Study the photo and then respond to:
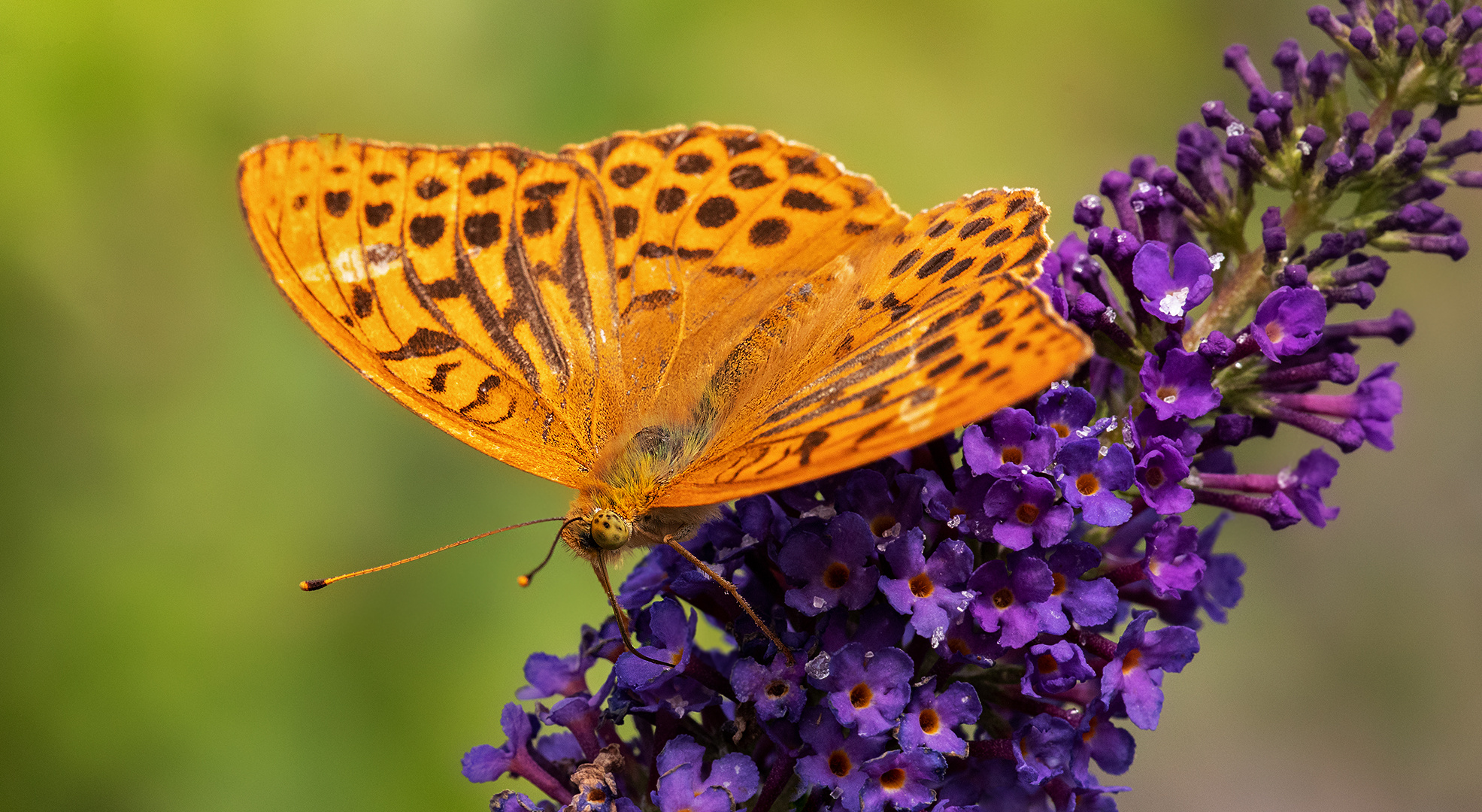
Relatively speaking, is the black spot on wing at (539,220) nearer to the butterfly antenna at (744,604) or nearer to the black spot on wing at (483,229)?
the black spot on wing at (483,229)

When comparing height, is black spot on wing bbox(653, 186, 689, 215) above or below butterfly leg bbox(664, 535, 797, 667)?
above

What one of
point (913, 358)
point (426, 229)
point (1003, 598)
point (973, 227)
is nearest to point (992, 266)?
point (973, 227)

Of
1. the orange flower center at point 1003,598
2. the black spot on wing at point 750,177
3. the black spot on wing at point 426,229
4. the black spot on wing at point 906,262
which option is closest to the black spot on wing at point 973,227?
the black spot on wing at point 906,262

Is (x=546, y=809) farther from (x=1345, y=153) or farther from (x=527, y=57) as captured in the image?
(x=527, y=57)

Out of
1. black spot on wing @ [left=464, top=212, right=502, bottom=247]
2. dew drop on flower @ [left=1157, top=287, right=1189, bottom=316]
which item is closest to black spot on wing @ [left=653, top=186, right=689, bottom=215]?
black spot on wing @ [left=464, top=212, right=502, bottom=247]

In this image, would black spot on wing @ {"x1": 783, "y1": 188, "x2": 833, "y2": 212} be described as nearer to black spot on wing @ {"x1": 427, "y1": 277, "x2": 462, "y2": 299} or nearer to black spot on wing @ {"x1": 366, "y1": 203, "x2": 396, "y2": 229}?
black spot on wing @ {"x1": 427, "y1": 277, "x2": 462, "y2": 299}

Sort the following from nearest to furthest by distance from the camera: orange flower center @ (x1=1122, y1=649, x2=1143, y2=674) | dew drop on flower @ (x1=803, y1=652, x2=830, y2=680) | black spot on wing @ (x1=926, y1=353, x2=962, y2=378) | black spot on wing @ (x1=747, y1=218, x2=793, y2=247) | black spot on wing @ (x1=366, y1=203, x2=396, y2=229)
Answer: black spot on wing @ (x1=926, y1=353, x2=962, y2=378)
dew drop on flower @ (x1=803, y1=652, x2=830, y2=680)
orange flower center @ (x1=1122, y1=649, x2=1143, y2=674)
black spot on wing @ (x1=366, y1=203, x2=396, y2=229)
black spot on wing @ (x1=747, y1=218, x2=793, y2=247)

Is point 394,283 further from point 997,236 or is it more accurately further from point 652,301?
point 997,236

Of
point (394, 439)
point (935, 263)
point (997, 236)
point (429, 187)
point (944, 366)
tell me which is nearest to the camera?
point (944, 366)
